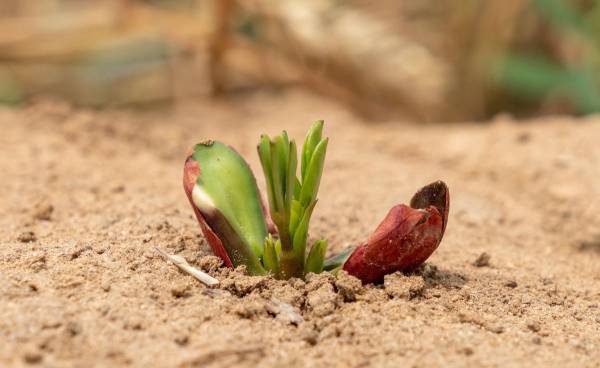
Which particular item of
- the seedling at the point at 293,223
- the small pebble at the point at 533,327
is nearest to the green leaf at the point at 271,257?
the seedling at the point at 293,223

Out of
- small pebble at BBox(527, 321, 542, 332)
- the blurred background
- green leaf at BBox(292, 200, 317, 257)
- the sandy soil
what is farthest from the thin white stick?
the blurred background

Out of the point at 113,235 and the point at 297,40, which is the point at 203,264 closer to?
the point at 113,235

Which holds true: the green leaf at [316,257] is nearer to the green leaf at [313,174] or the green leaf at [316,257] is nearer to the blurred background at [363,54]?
the green leaf at [313,174]

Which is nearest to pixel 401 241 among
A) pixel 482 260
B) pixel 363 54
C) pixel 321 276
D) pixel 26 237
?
pixel 321 276

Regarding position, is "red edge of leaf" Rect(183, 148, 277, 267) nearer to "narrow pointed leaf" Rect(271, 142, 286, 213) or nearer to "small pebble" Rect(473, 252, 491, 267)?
"narrow pointed leaf" Rect(271, 142, 286, 213)

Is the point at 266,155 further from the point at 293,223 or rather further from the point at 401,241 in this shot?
the point at 401,241

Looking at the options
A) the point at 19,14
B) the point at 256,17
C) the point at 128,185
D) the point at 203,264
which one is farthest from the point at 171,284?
the point at 19,14
